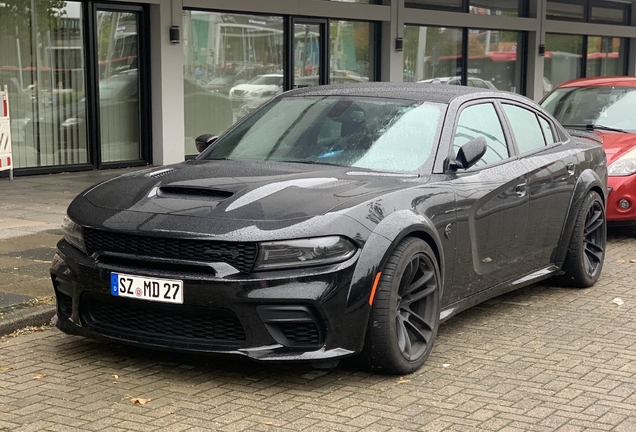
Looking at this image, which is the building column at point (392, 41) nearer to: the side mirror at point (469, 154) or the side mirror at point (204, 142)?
the side mirror at point (204, 142)

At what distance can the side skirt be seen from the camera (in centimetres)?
576

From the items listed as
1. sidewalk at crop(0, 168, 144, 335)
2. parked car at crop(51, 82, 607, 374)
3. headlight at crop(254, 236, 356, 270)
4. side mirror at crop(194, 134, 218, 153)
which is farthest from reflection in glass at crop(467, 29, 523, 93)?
headlight at crop(254, 236, 356, 270)

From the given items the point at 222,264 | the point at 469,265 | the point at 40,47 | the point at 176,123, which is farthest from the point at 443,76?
the point at 222,264

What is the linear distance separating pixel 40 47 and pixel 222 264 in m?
10.1

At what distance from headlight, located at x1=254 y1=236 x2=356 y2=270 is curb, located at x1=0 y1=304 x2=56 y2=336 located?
6.53 feet

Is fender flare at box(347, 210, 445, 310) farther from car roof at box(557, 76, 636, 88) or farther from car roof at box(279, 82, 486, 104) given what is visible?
car roof at box(557, 76, 636, 88)

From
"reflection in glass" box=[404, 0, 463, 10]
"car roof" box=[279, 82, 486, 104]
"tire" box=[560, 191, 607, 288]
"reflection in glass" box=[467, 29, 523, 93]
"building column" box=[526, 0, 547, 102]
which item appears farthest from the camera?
"building column" box=[526, 0, 547, 102]

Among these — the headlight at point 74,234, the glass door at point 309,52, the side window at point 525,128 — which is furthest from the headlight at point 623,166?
the glass door at point 309,52

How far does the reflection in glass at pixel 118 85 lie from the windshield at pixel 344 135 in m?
8.69

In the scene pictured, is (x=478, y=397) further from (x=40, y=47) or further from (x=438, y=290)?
(x=40, y=47)

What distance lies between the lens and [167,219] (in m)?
4.90

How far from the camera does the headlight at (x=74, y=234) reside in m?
5.17

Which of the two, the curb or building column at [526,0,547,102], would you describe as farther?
building column at [526,0,547,102]

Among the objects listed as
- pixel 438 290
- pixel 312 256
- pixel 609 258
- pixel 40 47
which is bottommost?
pixel 609 258
